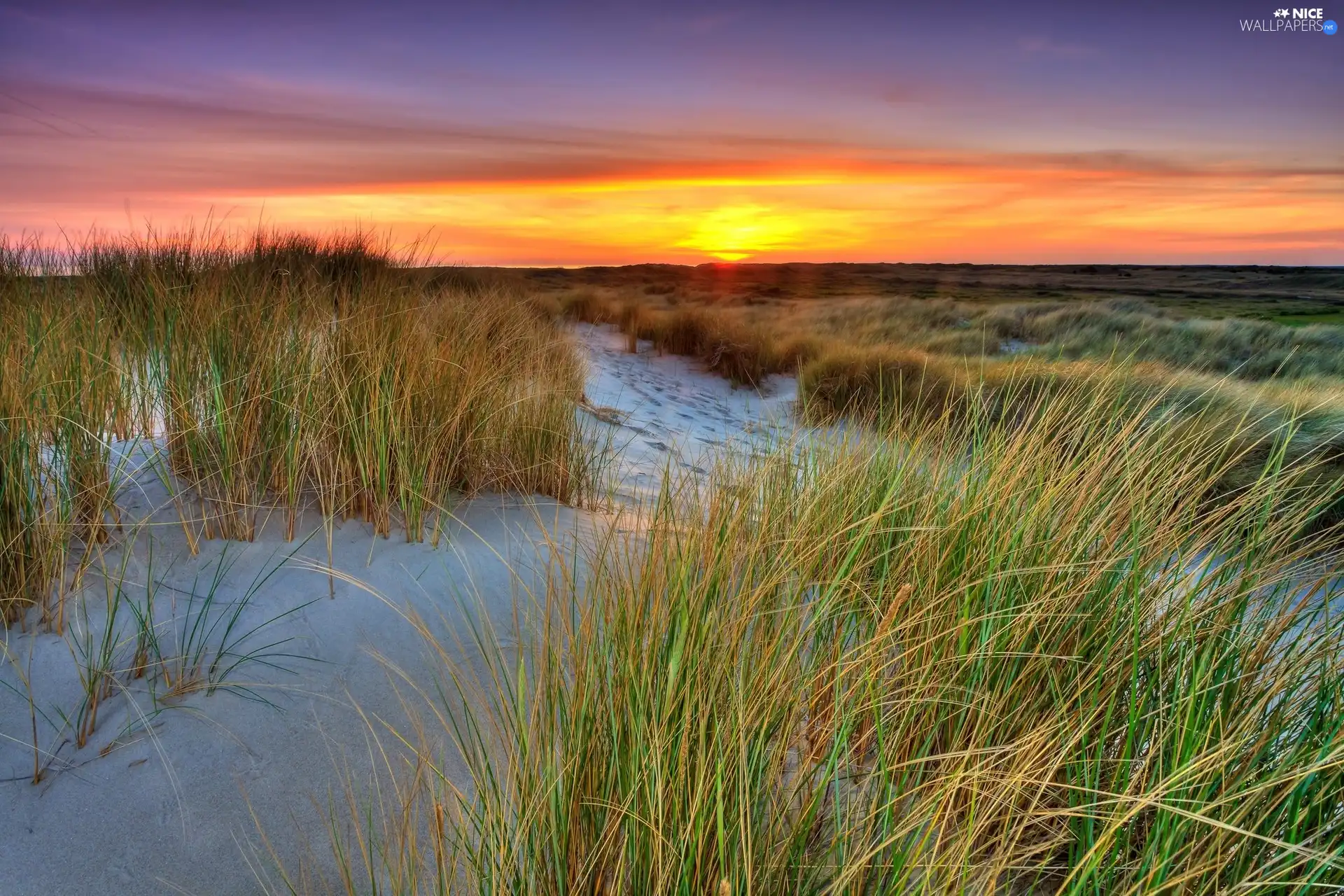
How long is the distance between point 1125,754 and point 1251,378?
10506mm

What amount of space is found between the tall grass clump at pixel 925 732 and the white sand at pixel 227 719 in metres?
0.22

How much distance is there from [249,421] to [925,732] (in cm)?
237

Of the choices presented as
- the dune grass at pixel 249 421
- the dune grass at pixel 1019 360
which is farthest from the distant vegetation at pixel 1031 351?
the dune grass at pixel 249 421

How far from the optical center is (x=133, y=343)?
311 centimetres

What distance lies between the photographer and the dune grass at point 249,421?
2182 millimetres

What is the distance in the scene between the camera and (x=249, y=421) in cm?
258

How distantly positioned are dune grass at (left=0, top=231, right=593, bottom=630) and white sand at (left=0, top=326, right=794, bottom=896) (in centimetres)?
12

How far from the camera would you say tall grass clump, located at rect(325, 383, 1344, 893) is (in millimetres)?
1104

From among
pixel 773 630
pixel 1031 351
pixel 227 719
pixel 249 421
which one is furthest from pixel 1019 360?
pixel 227 719

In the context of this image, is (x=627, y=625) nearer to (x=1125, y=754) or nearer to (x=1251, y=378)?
A: (x=1125, y=754)

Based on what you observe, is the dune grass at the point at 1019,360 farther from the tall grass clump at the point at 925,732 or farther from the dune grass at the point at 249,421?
the dune grass at the point at 249,421

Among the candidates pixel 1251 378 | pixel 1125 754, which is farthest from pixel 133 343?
Result: pixel 1251 378

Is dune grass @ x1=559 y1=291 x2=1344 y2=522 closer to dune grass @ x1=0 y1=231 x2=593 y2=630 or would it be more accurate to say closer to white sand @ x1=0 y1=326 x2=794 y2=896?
dune grass @ x1=0 y1=231 x2=593 y2=630

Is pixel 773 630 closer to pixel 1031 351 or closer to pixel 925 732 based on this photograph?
pixel 925 732
